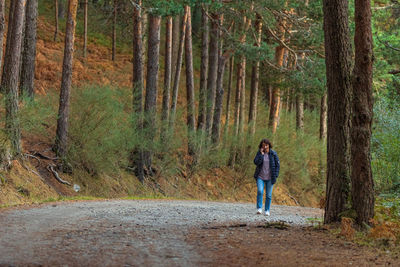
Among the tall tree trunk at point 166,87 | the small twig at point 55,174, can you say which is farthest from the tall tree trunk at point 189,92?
the small twig at point 55,174

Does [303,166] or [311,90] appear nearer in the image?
[311,90]

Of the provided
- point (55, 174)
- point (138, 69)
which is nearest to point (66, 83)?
point (55, 174)

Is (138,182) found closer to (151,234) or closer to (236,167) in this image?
(236,167)

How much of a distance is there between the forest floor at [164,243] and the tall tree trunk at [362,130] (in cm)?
90

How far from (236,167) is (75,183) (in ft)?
39.0

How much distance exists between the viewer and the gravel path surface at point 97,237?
632cm

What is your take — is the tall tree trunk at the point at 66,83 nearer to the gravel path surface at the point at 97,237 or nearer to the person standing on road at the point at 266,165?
the gravel path surface at the point at 97,237

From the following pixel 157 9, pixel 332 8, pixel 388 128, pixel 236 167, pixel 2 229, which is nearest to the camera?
pixel 2 229

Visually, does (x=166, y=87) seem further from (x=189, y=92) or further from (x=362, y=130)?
(x=362, y=130)

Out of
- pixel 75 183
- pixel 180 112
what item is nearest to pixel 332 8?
pixel 75 183

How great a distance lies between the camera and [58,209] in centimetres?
1243

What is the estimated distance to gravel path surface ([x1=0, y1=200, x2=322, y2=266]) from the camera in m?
6.32

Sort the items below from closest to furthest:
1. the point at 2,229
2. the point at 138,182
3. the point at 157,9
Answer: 1. the point at 2,229
2. the point at 157,9
3. the point at 138,182

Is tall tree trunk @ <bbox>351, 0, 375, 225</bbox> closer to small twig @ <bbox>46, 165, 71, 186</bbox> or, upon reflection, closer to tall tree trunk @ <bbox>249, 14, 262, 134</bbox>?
small twig @ <bbox>46, 165, 71, 186</bbox>
